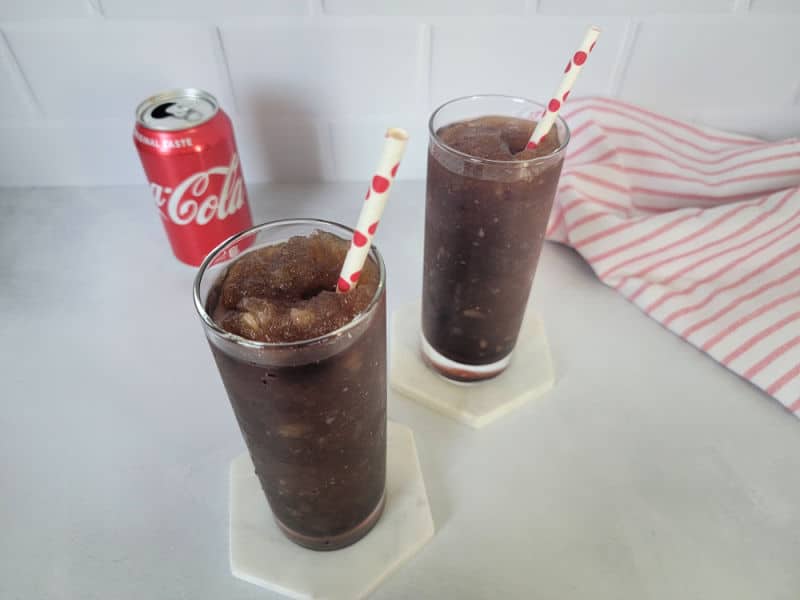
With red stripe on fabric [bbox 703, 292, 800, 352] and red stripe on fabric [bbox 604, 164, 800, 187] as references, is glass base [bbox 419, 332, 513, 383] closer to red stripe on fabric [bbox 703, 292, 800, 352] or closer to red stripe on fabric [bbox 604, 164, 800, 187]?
red stripe on fabric [bbox 703, 292, 800, 352]

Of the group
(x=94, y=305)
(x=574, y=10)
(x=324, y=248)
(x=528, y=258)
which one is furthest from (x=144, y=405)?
(x=574, y=10)

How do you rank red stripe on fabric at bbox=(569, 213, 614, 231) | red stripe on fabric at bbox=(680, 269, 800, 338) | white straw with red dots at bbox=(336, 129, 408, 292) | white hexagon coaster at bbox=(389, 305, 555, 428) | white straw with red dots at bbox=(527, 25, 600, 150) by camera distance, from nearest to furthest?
white straw with red dots at bbox=(336, 129, 408, 292)
white straw with red dots at bbox=(527, 25, 600, 150)
white hexagon coaster at bbox=(389, 305, 555, 428)
red stripe on fabric at bbox=(680, 269, 800, 338)
red stripe on fabric at bbox=(569, 213, 614, 231)

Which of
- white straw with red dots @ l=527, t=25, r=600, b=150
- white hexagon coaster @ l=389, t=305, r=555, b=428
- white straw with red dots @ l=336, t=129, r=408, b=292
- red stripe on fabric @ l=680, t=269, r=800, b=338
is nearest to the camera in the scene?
white straw with red dots @ l=336, t=129, r=408, b=292

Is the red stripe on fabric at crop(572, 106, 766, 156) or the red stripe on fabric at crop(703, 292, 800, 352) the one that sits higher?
the red stripe on fabric at crop(572, 106, 766, 156)

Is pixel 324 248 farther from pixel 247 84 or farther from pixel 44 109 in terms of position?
pixel 44 109

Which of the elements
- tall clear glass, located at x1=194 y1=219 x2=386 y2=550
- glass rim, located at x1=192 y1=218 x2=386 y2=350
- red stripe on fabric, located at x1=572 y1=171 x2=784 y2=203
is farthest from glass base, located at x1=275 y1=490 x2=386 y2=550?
red stripe on fabric, located at x1=572 y1=171 x2=784 y2=203

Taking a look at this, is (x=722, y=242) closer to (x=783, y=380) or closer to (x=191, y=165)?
(x=783, y=380)

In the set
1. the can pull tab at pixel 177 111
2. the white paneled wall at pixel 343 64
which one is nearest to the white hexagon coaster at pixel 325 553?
the can pull tab at pixel 177 111

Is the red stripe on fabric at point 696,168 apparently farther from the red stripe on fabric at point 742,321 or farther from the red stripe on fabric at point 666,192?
the red stripe on fabric at point 742,321
